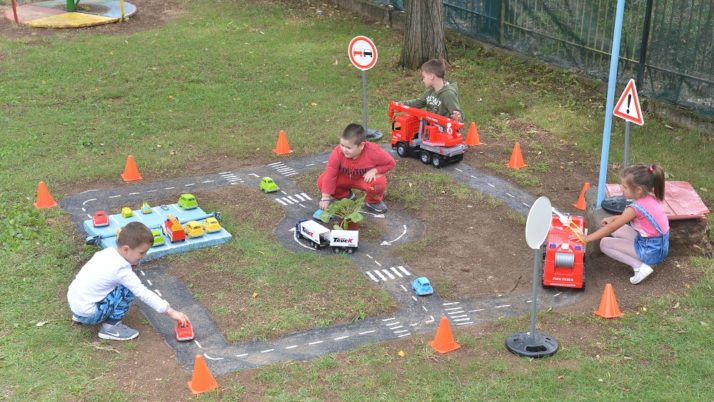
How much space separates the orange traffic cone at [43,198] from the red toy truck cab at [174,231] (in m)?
1.82

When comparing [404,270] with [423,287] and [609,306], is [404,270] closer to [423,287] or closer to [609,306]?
[423,287]

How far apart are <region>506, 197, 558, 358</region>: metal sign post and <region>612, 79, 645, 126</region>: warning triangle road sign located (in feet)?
6.60

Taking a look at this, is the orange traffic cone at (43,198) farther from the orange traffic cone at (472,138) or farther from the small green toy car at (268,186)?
the orange traffic cone at (472,138)

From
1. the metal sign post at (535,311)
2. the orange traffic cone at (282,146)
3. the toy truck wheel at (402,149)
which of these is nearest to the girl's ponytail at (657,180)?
the metal sign post at (535,311)

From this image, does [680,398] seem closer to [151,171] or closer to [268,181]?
[268,181]

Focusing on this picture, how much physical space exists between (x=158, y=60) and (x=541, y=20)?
7321mm

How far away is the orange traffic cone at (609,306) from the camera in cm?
690

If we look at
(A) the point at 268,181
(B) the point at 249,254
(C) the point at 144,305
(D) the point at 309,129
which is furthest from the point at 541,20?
(C) the point at 144,305

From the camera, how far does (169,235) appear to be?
8.30 m

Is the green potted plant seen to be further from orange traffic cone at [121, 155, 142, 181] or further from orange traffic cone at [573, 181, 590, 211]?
orange traffic cone at [121, 155, 142, 181]

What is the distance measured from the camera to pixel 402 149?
35.3 feet

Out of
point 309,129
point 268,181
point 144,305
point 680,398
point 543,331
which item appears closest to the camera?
point 680,398

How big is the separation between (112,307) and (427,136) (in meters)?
5.19

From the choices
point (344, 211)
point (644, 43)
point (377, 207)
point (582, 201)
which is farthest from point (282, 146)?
point (644, 43)
